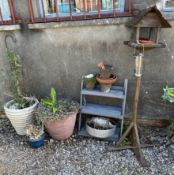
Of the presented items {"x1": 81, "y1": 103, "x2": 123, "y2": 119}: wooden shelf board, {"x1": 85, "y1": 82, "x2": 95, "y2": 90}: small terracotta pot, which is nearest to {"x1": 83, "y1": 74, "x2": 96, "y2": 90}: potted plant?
{"x1": 85, "y1": 82, "x2": 95, "y2": 90}: small terracotta pot

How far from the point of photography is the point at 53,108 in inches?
93.1

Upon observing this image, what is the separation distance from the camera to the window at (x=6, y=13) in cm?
246

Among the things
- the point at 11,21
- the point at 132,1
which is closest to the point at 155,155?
the point at 132,1

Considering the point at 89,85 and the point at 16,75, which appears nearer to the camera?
the point at 89,85

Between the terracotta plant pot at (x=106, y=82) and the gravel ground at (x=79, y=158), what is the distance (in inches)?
28.1

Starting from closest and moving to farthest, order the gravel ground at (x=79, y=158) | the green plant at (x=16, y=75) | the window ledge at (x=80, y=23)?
the gravel ground at (x=79, y=158) → the window ledge at (x=80, y=23) → the green plant at (x=16, y=75)

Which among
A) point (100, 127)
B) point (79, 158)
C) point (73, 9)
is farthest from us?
point (100, 127)

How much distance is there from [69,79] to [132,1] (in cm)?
125

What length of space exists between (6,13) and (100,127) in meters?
1.93

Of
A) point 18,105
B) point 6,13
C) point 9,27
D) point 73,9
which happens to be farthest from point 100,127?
point 6,13

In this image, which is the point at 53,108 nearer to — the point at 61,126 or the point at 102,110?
the point at 61,126

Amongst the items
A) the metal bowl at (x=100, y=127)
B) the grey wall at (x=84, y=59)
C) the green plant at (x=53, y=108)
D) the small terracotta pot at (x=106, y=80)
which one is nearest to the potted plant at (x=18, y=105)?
the grey wall at (x=84, y=59)

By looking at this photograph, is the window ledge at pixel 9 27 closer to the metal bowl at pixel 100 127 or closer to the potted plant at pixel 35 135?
the potted plant at pixel 35 135

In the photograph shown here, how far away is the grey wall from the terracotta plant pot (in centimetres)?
19
